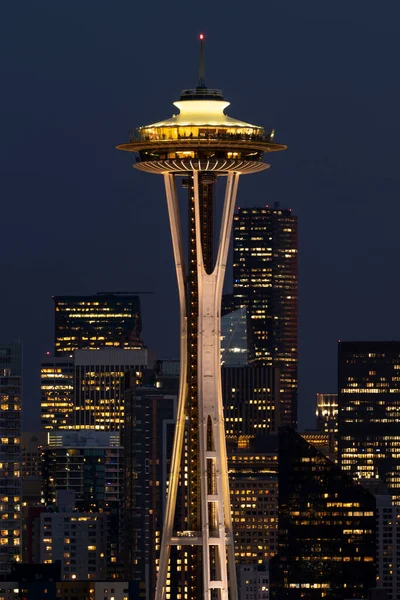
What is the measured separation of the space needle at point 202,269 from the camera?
4547 inches

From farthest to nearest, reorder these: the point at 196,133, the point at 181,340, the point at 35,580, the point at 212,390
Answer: the point at 35,580 → the point at 181,340 → the point at 196,133 → the point at 212,390

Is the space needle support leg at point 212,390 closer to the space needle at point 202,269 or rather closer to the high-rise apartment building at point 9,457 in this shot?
the space needle at point 202,269

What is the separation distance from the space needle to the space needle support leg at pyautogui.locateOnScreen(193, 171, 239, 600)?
4 centimetres

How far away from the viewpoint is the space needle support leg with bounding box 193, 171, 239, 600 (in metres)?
116

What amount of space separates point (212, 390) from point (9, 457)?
85.0 meters

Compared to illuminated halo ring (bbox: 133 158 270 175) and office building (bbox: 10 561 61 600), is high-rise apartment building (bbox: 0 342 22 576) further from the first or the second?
illuminated halo ring (bbox: 133 158 270 175)

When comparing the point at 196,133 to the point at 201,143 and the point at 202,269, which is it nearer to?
the point at 201,143

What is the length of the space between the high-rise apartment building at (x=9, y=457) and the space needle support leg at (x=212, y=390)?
244 feet

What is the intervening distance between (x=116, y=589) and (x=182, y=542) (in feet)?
188

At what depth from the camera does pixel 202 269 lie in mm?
115750

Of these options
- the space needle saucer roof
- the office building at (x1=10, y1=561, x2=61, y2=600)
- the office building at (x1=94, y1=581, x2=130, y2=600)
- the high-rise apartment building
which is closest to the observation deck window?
the space needle saucer roof

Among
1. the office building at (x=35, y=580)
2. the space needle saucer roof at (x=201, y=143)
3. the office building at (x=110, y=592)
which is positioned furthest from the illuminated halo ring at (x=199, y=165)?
the office building at (x=110, y=592)

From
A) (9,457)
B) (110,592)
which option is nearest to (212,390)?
(110,592)

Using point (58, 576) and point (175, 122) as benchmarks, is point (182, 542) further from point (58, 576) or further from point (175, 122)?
point (58, 576)
